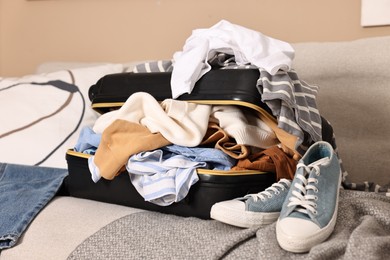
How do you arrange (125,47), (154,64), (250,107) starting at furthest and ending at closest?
(125,47) < (154,64) < (250,107)

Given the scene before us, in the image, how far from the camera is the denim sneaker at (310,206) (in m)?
0.70

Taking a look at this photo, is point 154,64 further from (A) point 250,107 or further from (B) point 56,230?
(B) point 56,230

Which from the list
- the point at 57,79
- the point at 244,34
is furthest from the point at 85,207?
the point at 57,79

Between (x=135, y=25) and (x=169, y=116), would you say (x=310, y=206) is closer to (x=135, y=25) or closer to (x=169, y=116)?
(x=169, y=116)

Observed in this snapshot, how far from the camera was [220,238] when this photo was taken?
779 mm

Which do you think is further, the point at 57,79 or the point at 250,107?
the point at 57,79

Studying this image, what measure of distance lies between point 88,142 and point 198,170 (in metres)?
0.28

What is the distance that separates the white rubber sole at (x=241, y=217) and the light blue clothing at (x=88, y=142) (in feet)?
1.09

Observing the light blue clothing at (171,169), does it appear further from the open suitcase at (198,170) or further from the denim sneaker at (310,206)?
the denim sneaker at (310,206)

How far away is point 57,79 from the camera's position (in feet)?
4.81

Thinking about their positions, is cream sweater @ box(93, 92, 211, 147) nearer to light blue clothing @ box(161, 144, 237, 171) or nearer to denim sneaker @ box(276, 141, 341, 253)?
light blue clothing @ box(161, 144, 237, 171)

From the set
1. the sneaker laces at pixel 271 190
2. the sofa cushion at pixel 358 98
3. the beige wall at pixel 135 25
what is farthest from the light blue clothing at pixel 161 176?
the beige wall at pixel 135 25

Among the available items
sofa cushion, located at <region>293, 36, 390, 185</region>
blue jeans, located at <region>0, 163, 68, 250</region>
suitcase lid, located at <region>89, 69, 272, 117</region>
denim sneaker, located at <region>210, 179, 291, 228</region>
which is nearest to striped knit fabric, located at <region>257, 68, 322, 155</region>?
suitcase lid, located at <region>89, 69, 272, 117</region>

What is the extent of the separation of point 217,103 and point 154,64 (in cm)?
25
